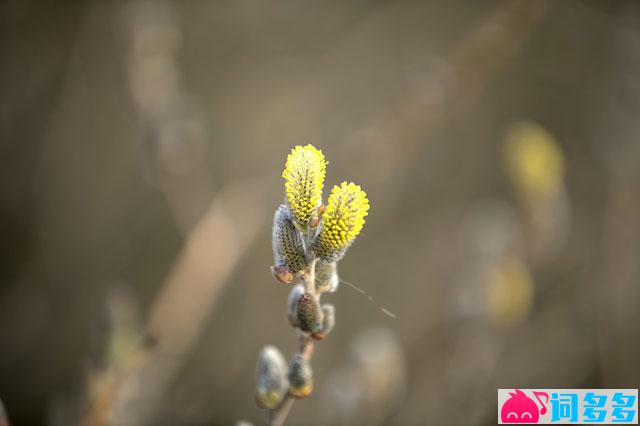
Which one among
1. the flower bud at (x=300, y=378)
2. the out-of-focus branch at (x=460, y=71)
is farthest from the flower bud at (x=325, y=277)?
the out-of-focus branch at (x=460, y=71)

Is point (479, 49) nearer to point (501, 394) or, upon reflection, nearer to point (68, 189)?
point (501, 394)

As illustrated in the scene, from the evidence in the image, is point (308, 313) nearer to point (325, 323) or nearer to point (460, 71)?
point (325, 323)

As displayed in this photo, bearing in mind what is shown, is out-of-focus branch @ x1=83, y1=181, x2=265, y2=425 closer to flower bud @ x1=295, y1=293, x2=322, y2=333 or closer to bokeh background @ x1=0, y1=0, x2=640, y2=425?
bokeh background @ x1=0, y1=0, x2=640, y2=425

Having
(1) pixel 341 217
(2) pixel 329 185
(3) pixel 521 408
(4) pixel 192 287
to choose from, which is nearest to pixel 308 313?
(1) pixel 341 217

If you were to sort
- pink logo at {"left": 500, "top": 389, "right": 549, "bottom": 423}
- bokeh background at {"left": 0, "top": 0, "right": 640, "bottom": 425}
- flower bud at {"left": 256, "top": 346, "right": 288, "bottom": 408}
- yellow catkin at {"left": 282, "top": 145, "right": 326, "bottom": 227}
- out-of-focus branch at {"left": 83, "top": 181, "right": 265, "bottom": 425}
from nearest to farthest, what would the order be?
yellow catkin at {"left": 282, "top": 145, "right": 326, "bottom": 227} < flower bud at {"left": 256, "top": 346, "right": 288, "bottom": 408} < pink logo at {"left": 500, "top": 389, "right": 549, "bottom": 423} < out-of-focus branch at {"left": 83, "top": 181, "right": 265, "bottom": 425} < bokeh background at {"left": 0, "top": 0, "right": 640, "bottom": 425}

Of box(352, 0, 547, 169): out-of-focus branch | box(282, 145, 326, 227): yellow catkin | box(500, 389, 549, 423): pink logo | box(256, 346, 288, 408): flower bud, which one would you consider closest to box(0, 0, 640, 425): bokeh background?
box(352, 0, 547, 169): out-of-focus branch
